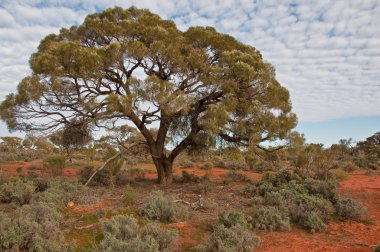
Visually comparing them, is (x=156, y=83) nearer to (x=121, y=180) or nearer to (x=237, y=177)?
(x=121, y=180)

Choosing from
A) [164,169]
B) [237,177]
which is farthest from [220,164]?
[164,169]

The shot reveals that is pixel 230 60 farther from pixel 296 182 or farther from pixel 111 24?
pixel 296 182

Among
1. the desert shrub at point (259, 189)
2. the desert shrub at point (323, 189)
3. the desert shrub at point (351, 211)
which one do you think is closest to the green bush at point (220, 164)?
the desert shrub at point (259, 189)

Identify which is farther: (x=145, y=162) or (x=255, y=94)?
(x=145, y=162)

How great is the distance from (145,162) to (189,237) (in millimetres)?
25247

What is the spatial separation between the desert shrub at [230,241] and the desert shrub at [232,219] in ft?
2.38

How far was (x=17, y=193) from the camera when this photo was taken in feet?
37.6

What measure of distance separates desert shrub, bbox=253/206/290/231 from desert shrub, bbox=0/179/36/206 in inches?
281

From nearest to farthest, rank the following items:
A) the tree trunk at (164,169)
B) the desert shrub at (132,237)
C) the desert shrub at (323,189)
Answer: the desert shrub at (132,237) → the desert shrub at (323,189) → the tree trunk at (164,169)

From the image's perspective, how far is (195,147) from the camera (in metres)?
16.5

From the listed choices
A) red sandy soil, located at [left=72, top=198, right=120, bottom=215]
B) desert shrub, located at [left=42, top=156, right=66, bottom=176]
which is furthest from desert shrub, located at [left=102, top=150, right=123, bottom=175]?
red sandy soil, located at [left=72, top=198, right=120, bottom=215]

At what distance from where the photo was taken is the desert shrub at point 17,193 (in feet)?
37.1

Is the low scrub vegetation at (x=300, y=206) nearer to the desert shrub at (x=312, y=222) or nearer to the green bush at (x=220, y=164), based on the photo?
the desert shrub at (x=312, y=222)

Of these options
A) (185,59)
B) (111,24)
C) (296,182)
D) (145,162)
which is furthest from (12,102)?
(145,162)
